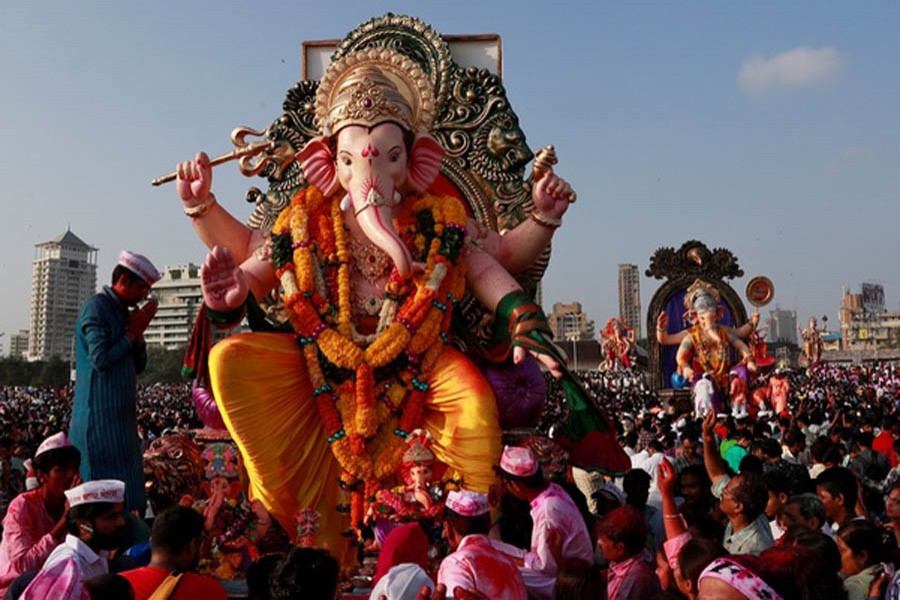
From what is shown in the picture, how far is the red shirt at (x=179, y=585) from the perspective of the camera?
2406 mm

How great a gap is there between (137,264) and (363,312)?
1.68m

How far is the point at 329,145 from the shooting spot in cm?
618

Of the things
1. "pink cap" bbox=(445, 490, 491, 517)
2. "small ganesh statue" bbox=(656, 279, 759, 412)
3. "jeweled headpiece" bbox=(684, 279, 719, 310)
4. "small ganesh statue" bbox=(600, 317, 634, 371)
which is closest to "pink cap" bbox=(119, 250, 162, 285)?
"pink cap" bbox=(445, 490, 491, 517)

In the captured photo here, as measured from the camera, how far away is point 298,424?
18.3ft

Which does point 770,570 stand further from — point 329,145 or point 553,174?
point 329,145

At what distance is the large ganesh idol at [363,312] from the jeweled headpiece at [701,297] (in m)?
11.8

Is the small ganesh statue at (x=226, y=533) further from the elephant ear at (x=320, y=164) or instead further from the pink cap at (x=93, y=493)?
the elephant ear at (x=320, y=164)

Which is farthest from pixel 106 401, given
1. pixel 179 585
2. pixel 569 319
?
pixel 569 319

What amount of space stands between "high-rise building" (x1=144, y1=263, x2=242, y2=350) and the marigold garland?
76650 mm

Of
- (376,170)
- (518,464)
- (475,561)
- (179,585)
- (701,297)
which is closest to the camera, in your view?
(179,585)

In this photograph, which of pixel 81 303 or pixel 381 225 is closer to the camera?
pixel 381 225

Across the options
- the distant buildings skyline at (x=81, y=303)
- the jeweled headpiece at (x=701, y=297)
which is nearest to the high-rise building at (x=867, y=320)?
the distant buildings skyline at (x=81, y=303)

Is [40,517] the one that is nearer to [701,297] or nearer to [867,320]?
[701,297]

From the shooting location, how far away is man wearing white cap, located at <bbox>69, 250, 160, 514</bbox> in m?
4.49
